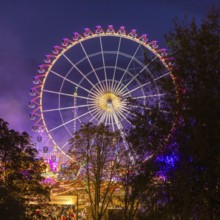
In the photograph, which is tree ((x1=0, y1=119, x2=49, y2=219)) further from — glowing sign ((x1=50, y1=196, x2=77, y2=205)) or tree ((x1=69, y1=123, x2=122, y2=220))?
glowing sign ((x1=50, y1=196, x2=77, y2=205))

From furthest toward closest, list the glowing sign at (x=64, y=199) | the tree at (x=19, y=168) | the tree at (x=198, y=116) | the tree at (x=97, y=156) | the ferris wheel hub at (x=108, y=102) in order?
the glowing sign at (x=64, y=199)
the ferris wheel hub at (x=108, y=102)
the tree at (x=97, y=156)
the tree at (x=19, y=168)
the tree at (x=198, y=116)

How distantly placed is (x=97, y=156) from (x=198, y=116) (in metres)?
18.6

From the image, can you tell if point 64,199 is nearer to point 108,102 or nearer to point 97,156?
point 97,156

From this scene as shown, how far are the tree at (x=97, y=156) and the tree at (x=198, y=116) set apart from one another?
1706cm

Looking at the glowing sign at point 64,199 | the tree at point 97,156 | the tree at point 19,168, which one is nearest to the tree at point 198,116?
the tree at point 19,168

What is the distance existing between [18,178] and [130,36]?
18.2 metres

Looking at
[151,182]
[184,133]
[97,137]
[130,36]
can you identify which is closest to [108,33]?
[130,36]

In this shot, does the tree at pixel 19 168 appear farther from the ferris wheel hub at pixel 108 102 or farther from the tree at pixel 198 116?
the ferris wheel hub at pixel 108 102

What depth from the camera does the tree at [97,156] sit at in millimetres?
29125

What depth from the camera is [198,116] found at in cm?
1118

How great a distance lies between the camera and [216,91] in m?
11.1

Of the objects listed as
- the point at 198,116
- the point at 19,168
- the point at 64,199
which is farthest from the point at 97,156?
the point at 198,116

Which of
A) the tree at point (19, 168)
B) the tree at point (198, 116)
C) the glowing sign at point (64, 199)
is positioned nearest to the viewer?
the tree at point (198, 116)

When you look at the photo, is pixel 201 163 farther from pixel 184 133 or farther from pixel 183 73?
pixel 183 73
